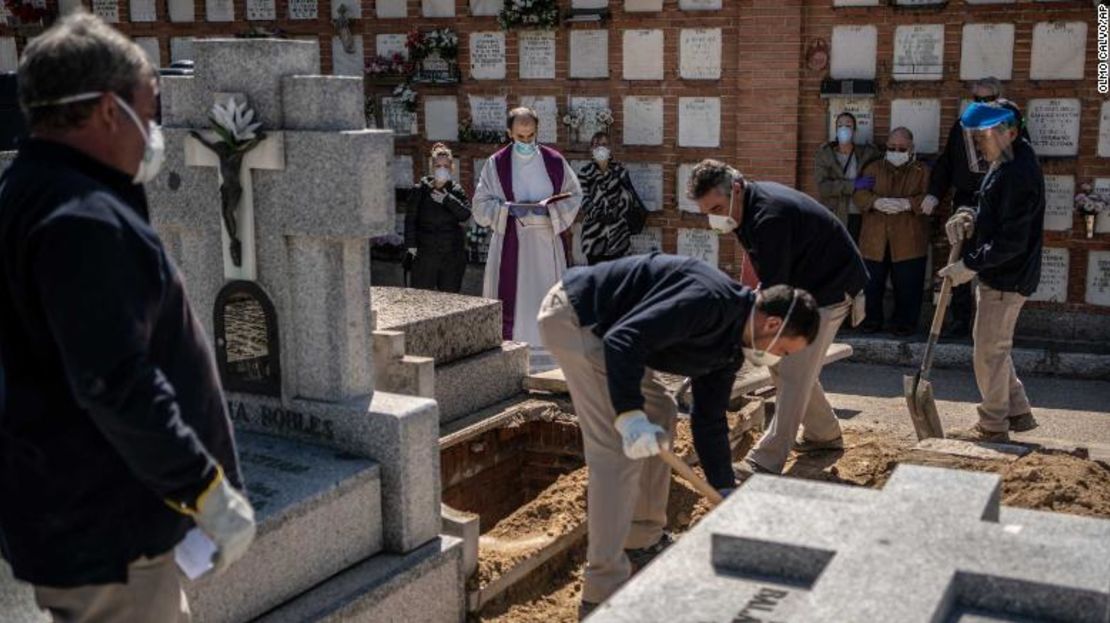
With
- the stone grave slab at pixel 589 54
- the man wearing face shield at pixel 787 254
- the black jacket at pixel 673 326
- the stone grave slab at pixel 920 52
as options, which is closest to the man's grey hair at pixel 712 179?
the man wearing face shield at pixel 787 254

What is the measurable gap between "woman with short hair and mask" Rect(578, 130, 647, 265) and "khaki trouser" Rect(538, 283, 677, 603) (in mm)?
5578

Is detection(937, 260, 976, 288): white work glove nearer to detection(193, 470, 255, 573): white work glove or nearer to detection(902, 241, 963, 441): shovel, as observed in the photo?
detection(902, 241, 963, 441): shovel

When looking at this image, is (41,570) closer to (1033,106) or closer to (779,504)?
(779,504)

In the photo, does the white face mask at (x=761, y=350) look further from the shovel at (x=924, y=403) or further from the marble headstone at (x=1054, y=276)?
the marble headstone at (x=1054, y=276)

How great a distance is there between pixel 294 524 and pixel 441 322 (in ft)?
8.70

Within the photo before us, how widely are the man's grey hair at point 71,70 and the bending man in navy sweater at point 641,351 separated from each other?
7.25 feet

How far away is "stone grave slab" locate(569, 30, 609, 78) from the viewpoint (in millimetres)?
11398

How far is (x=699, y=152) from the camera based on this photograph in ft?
36.7

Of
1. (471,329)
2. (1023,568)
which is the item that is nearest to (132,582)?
(1023,568)

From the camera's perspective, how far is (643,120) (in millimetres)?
11367

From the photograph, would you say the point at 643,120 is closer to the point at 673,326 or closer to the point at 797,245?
the point at 797,245

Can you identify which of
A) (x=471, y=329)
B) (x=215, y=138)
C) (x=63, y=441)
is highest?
(x=215, y=138)

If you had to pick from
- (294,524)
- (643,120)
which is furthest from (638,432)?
(643,120)

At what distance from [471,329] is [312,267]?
2.36 meters
